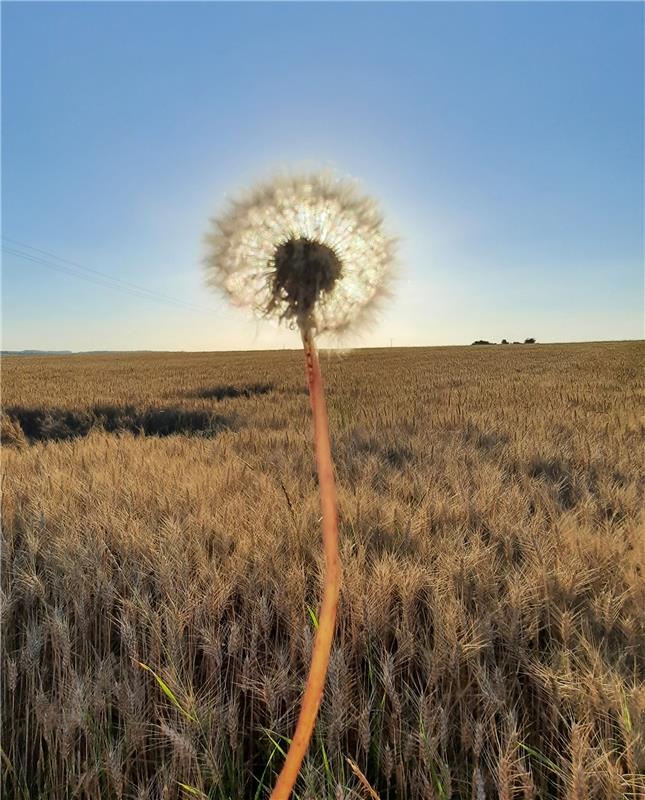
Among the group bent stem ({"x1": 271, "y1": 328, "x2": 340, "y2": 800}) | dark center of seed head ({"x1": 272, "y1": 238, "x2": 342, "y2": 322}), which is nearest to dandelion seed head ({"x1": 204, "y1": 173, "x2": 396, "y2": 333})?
dark center of seed head ({"x1": 272, "y1": 238, "x2": 342, "y2": 322})

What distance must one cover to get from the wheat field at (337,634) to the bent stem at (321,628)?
0.47 m

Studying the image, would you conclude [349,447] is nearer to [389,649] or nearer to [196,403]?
[389,649]

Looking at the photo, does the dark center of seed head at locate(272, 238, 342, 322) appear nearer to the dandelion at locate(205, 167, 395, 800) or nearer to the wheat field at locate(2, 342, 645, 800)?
the dandelion at locate(205, 167, 395, 800)

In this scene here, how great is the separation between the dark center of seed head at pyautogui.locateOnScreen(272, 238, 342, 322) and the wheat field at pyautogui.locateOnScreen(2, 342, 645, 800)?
333 millimetres

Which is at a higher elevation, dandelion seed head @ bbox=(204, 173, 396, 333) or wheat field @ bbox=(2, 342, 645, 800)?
dandelion seed head @ bbox=(204, 173, 396, 333)

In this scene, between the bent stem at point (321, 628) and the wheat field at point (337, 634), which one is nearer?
the bent stem at point (321, 628)

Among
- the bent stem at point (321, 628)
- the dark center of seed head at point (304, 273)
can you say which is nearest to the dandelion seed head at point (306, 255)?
the dark center of seed head at point (304, 273)

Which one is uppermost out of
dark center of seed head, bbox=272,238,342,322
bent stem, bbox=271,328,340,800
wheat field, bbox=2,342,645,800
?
dark center of seed head, bbox=272,238,342,322

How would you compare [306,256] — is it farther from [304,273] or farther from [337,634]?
[337,634]

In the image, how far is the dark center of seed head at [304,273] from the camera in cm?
119

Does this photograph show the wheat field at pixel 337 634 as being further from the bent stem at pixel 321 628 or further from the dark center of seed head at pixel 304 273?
the bent stem at pixel 321 628

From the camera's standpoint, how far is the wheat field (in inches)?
53.7

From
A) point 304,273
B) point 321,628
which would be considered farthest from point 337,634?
point 304,273

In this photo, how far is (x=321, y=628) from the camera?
0.73 m
